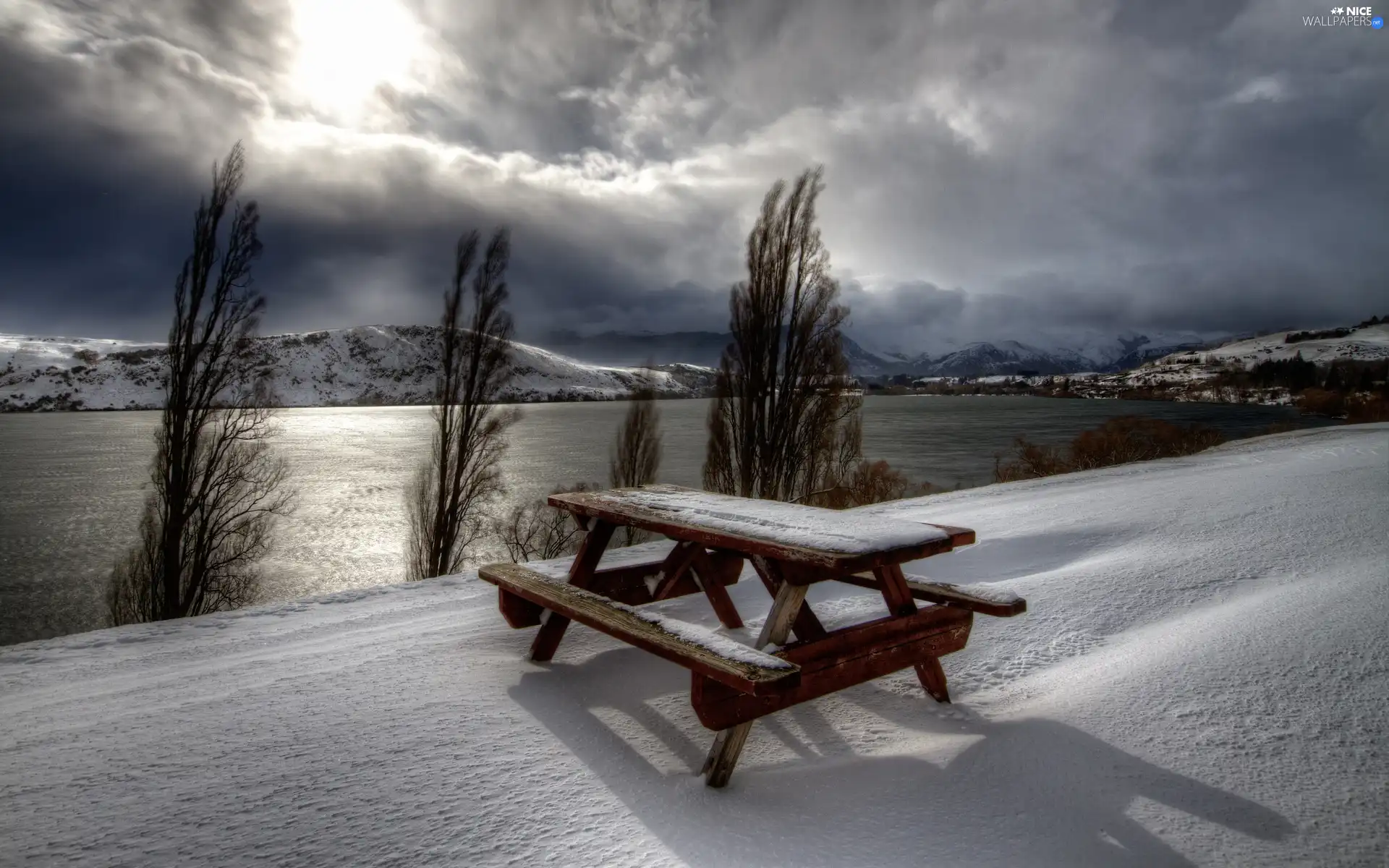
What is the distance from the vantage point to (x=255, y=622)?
16.7 feet

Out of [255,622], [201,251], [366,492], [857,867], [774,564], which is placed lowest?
[366,492]

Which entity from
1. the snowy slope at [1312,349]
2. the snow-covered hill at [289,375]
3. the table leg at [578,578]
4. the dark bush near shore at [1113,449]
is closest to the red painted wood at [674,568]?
the table leg at [578,578]

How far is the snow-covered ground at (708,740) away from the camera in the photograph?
86.0 inches

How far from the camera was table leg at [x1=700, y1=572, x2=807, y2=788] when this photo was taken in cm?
257

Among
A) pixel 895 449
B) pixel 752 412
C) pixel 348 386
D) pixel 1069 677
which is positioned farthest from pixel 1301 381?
pixel 348 386

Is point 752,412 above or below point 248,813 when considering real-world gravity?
above

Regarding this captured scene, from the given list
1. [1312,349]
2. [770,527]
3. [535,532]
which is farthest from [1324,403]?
[1312,349]

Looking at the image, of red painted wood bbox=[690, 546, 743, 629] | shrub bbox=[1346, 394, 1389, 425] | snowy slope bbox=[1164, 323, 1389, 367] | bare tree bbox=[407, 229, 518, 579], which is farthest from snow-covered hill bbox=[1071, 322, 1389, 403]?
red painted wood bbox=[690, 546, 743, 629]

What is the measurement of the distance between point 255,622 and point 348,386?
194 metres

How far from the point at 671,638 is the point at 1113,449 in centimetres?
3478

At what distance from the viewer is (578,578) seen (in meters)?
4.32

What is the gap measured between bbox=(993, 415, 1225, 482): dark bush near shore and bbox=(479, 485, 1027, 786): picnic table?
26.9 meters

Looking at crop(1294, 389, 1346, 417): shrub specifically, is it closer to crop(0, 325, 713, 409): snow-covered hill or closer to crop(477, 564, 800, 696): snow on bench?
crop(477, 564, 800, 696): snow on bench

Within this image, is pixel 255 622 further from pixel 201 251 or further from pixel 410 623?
pixel 201 251
